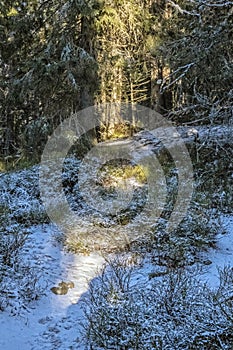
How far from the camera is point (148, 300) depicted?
3.93 m

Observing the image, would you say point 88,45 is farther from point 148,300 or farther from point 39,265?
point 148,300

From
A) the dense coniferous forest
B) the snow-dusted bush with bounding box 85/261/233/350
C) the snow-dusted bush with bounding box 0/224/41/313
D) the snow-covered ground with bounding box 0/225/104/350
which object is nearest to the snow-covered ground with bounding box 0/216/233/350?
the snow-covered ground with bounding box 0/225/104/350

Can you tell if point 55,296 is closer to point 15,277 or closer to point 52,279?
point 52,279

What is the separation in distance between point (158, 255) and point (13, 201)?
140 inches

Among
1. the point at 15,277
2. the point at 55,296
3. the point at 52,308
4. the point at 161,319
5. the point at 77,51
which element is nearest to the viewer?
the point at 161,319

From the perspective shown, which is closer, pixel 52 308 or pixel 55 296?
pixel 52 308

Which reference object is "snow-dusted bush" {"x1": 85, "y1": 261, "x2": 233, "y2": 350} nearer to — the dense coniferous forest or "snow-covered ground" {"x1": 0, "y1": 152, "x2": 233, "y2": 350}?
"snow-covered ground" {"x1": 0, "y1": 152, "x2": 233, "y2": 350}

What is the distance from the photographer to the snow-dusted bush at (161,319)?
3.35m

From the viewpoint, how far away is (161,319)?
364 cm

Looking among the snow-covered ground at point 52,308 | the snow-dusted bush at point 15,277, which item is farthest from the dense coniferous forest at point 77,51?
the snow-dusted bush at point 15,277

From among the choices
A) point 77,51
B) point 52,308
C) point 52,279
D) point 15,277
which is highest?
point 77,51

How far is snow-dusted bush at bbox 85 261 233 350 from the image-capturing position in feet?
11.0

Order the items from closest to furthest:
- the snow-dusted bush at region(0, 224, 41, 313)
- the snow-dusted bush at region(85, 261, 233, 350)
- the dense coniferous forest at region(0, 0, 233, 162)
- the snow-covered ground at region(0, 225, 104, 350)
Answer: the snow-dusted bush at region(85, 261, 233, 350)
the snow-covered ground at region(0, 225, 104, 350)
the snow-dusted bush at region(0, 224, 41, 313)
the dense coniferous forest at region(0, 0, 233, 162)

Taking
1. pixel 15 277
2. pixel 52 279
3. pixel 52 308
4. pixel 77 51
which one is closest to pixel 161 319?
pixel 52 308
